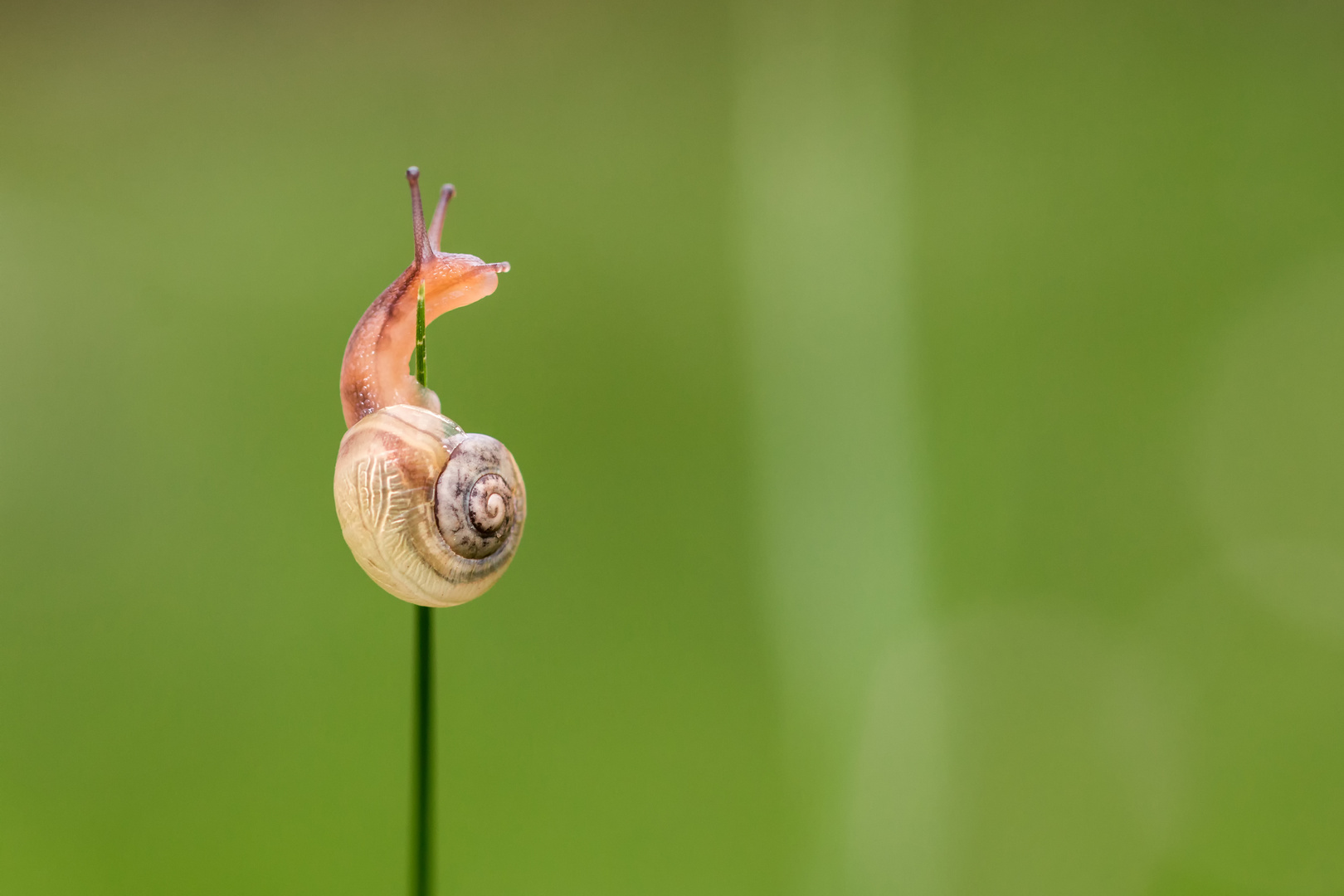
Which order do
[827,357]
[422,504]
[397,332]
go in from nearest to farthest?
[422,504] → [397,332] → [827,357]

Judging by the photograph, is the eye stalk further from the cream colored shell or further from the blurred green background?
the blurred green background

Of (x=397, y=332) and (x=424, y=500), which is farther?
(x=397, y=332)

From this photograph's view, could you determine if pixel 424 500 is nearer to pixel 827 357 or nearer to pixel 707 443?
pixel 707 443

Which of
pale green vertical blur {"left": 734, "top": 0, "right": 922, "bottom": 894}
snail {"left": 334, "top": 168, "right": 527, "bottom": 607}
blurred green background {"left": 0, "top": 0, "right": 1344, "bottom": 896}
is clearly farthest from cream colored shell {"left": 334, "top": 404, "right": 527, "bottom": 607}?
pale green vertical blur {"left": 734, "top": 0, "right": 922, "bottom": 894}

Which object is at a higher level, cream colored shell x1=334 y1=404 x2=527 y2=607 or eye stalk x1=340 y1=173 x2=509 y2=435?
eye stalk x1=340 y1=173 x2=509 y2=435

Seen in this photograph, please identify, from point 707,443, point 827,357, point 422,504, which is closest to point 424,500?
point 422,504

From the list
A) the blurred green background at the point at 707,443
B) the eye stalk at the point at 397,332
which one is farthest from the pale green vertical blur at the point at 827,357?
the eye stalk at the point at 397,332

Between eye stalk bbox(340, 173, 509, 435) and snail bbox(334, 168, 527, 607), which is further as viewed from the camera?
eye stalk bbox(340, 173, 509, 435)

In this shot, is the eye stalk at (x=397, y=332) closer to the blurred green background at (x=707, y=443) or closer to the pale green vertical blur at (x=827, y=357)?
the blurred green background at (x=707, y=443)
